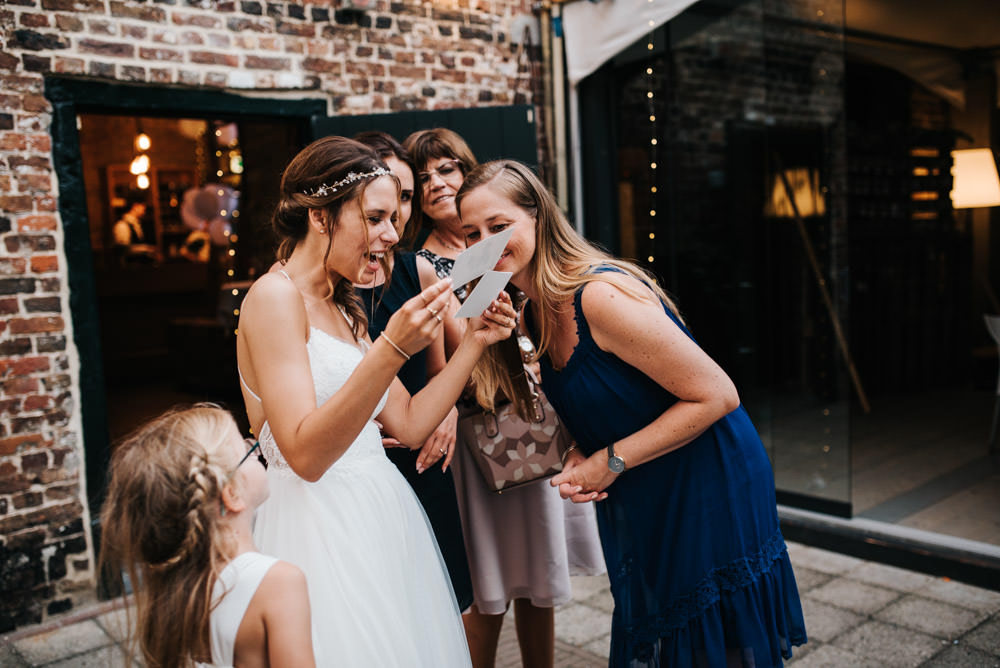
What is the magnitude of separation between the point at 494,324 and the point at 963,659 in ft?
8.15

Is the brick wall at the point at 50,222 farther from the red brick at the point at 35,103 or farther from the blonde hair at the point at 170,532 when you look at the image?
the blonde hair at the point at 170,532

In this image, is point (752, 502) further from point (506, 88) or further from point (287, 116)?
point (506, 88)

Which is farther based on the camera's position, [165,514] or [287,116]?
[287,116]

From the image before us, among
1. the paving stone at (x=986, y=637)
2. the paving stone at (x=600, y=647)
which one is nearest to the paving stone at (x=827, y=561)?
the paving stone at (x=986, y=637)

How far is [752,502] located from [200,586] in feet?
4.14

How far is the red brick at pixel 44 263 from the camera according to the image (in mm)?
3611

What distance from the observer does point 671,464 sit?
1.91m

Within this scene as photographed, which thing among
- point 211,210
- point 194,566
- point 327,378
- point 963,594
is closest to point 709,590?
point 327,378

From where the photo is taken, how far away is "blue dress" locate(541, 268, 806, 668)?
1.85 metres

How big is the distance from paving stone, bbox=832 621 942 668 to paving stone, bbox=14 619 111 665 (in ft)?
10.5

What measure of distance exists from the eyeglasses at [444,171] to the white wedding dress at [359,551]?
3.44ft

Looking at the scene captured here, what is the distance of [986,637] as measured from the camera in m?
3.17

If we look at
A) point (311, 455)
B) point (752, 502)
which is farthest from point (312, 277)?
point (752, 502)

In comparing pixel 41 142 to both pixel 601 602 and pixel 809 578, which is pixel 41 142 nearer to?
pixel 601 602
